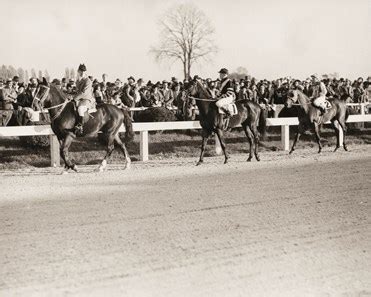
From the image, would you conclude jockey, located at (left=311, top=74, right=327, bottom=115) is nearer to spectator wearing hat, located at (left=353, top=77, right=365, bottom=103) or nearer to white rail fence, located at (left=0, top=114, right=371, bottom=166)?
white rail fence, located at (left=0, top=114, right=371, bottom=166)

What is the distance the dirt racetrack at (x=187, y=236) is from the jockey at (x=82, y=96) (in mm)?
1956

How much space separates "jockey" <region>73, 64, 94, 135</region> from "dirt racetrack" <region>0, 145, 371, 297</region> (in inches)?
77.0

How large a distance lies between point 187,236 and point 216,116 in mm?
10454

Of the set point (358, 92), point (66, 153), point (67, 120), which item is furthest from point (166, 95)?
point (358, 92)

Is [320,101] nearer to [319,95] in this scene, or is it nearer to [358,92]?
[319,95]

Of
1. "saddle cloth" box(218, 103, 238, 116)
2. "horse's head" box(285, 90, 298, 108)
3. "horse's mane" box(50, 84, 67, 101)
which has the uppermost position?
"horse's mane" box(50, 84, 67, 101)

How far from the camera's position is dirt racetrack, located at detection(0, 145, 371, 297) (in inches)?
229

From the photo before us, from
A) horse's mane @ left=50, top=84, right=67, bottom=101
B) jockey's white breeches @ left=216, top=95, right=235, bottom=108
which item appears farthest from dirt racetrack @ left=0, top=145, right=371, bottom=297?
jockey's white breeches @ left=216, top=95, right=235, bottom=108

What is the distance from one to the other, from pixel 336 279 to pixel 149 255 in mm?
1974

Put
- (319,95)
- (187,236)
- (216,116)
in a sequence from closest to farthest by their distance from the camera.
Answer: (187,236)
(216,116)
(319,95)

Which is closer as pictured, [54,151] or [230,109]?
[54,151]

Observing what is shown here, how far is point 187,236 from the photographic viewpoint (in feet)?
25.7

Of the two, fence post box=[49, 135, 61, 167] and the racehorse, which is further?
the racehorse

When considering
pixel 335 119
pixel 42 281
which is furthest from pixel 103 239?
pixel 335 119
